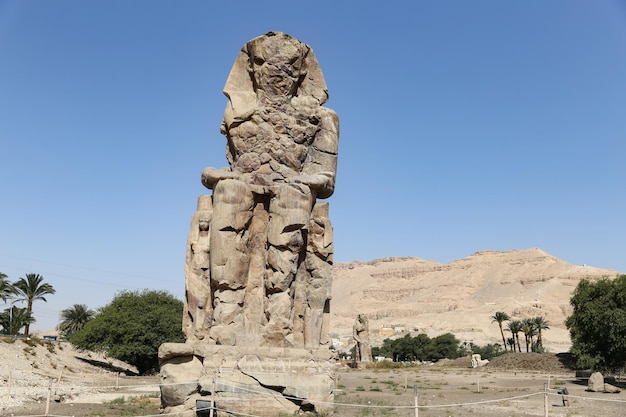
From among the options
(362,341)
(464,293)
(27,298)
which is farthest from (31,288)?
(464,293)

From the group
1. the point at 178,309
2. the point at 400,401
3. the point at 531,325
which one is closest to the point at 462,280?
the point at 531,325

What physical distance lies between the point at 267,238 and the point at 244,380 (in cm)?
202

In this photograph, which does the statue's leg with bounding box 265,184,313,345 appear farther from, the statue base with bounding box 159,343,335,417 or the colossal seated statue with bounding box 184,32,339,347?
the statue base with bounding box 159,343,335,417

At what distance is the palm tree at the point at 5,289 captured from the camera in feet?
98.9

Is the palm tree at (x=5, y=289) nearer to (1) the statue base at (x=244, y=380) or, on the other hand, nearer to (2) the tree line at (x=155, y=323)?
(2) the tree line at (x=155, y=323)

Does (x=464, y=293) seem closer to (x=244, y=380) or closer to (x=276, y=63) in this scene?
(x=276, y=63)

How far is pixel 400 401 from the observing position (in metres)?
11.1

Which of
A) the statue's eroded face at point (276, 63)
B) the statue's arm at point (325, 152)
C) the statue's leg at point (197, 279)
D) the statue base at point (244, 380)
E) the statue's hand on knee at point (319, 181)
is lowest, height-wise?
the statue base at point (244, 380)

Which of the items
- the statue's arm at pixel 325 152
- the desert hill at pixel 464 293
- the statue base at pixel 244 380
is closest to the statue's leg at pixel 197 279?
the statue base at pixel 244 380

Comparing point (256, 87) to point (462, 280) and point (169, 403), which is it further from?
point (462, 280)

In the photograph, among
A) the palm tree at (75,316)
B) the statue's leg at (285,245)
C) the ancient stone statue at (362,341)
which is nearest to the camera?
the statue's leg at (285,245)

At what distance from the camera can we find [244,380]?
7293mm

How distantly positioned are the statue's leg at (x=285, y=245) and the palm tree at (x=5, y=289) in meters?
26.7

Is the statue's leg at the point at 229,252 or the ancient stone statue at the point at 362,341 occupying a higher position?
the statue's leg at the point at 229,252
